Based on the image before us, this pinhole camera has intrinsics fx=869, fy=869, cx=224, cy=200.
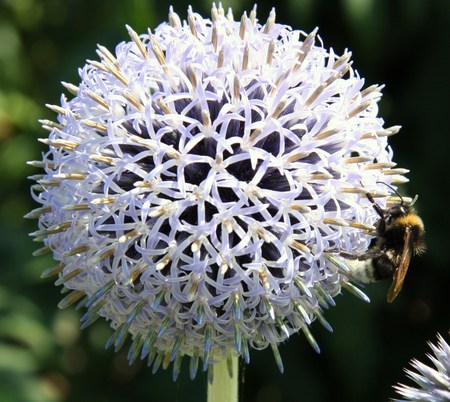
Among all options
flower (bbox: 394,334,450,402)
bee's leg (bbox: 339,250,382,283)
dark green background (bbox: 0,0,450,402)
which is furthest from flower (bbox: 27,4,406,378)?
dark green background (bbox: 0,0,450,402)

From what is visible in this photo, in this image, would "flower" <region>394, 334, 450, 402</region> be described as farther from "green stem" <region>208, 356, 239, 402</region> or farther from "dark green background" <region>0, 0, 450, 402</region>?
"dark green background" <region>0, 0, 450, 402</region>

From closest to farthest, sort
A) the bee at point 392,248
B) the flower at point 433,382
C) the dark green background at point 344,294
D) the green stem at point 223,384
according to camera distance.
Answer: the flower at point 433,382 → the green stem at point 223,384 → the bee at point 392,248 → the dark green background at point 344,294

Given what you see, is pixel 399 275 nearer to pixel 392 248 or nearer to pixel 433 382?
pixel 392 248

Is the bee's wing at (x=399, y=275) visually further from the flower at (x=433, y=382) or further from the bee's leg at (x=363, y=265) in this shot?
the flower at (x=433, y=382)

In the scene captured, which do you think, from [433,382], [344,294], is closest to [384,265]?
[433,382]

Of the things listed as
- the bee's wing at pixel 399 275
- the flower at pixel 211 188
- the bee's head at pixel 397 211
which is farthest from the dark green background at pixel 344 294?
the flower at pixel 211 188

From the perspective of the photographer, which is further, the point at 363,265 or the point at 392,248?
the point at 392,248

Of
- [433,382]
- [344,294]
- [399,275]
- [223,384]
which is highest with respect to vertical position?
[344,294]
